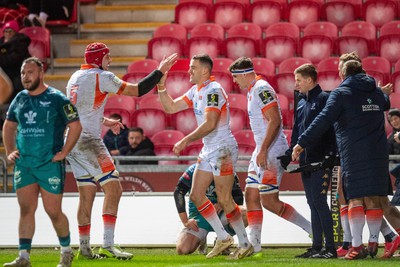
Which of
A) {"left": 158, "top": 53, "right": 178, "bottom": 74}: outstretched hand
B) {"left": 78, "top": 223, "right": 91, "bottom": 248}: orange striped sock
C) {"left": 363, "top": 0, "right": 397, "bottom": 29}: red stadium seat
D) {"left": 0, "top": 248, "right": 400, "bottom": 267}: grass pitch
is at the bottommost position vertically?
{"left": 0, "top": 248, "right": 400, "bottom": 267}: grass pitch

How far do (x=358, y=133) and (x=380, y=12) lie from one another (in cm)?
815

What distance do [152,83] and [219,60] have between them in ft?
21.6

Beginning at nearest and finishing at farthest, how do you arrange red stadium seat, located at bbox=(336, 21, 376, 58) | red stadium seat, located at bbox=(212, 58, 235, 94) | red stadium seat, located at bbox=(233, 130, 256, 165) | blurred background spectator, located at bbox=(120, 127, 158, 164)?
blurred background spectator, located at bbox=(120, 127, 158, 164) < red stadium seat, located at bbox=(233, 130, 256, 165) < red stadium seat, located at bbox=(212, 58, 235, 94) < red stadium seat, located at bbox=(336, 21, 376, 58)

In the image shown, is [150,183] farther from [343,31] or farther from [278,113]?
[343,31]

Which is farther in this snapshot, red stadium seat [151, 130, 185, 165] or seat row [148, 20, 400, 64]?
seat row [148, 20, 400, 64]

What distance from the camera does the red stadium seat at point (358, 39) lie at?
17.2 m

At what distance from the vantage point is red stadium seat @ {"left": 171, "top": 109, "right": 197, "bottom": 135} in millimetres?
16156

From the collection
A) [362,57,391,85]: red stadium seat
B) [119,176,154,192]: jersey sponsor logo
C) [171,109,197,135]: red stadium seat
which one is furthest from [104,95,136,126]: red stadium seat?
[362,57,391,85]: red stadium seat

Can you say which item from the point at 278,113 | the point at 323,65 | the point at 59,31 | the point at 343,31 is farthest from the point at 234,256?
the point at 59,31

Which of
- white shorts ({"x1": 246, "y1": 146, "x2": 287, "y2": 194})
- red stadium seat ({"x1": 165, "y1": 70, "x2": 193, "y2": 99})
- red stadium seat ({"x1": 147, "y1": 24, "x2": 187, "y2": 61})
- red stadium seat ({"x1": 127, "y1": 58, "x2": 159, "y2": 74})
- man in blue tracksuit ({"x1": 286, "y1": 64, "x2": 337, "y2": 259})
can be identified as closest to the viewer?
man in blue tracksuit ({"x1": 286, "y1": 64, "x2": 337, "y2": 259})

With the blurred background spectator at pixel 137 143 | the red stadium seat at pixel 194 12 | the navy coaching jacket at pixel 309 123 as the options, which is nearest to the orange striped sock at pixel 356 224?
the navy coaching jacket at pixel 309 123

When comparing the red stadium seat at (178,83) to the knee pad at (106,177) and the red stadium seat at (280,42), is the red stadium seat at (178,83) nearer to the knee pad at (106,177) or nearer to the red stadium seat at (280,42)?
the red stadium seat at (280,42)

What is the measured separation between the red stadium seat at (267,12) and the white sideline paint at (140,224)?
627 cm

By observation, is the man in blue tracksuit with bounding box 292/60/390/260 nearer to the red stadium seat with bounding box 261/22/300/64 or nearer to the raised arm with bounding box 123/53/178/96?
the raised arm with bounding box 123/53/178/96
